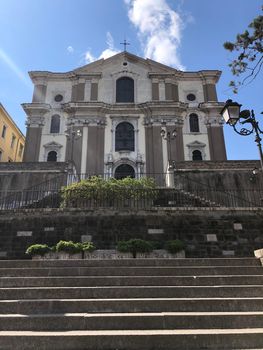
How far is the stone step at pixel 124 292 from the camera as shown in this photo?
6.45 meters

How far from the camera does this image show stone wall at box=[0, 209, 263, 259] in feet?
42.6

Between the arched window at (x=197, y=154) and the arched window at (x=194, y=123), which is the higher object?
the arched window at (x=194, y=123)

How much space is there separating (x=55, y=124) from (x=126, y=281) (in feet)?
79.2

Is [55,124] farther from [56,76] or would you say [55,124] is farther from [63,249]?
[63,249]

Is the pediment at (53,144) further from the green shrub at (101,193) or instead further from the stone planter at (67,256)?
the stone planter at (67,256)

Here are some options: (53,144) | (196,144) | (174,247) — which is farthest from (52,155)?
(174,247)

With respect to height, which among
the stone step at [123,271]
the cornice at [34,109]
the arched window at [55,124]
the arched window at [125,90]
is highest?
the arched window at [125,90]

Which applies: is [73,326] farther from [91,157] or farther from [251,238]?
[91,157]

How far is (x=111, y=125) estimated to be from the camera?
2853cm

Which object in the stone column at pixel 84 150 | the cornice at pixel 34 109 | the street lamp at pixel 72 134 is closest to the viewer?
the stone column at pixel 84 150

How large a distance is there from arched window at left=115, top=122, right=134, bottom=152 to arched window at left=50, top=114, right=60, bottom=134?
5594mm

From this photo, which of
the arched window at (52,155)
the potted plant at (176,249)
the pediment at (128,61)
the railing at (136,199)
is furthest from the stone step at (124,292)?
the pediment at (128,61)

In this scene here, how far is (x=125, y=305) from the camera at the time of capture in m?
5.95

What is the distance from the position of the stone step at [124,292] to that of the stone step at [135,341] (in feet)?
4.91
